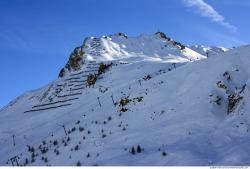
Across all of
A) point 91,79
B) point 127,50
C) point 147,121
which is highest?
point 127,50

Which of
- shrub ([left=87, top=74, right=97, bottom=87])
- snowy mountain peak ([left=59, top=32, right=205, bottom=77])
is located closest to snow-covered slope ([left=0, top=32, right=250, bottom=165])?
shrub ([left=87, top=74, right=97, bottom=87])

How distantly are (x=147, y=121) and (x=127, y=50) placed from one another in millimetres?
34543

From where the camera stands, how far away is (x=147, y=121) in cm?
2078

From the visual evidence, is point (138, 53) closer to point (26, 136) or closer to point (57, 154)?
point (26, 136)

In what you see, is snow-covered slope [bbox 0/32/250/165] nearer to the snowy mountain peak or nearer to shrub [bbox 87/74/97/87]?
shrub [bbox 87/74/97/87]

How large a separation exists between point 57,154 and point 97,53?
108 ft

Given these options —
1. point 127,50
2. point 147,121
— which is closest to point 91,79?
point 127,50

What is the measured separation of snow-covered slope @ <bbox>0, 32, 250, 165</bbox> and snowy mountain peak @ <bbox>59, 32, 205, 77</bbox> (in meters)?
10.6

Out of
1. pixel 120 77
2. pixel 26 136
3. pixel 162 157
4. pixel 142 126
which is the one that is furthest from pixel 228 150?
pixel 120 77

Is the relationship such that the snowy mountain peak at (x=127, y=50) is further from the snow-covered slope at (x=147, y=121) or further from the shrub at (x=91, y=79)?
the snow-covered slope at (x=147, y=121)

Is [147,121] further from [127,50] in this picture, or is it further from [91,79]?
[127,50]

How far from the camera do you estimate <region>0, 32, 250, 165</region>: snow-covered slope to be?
51.4 feet

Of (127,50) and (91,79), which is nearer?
(91,79)

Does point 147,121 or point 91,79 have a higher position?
point 91,79
